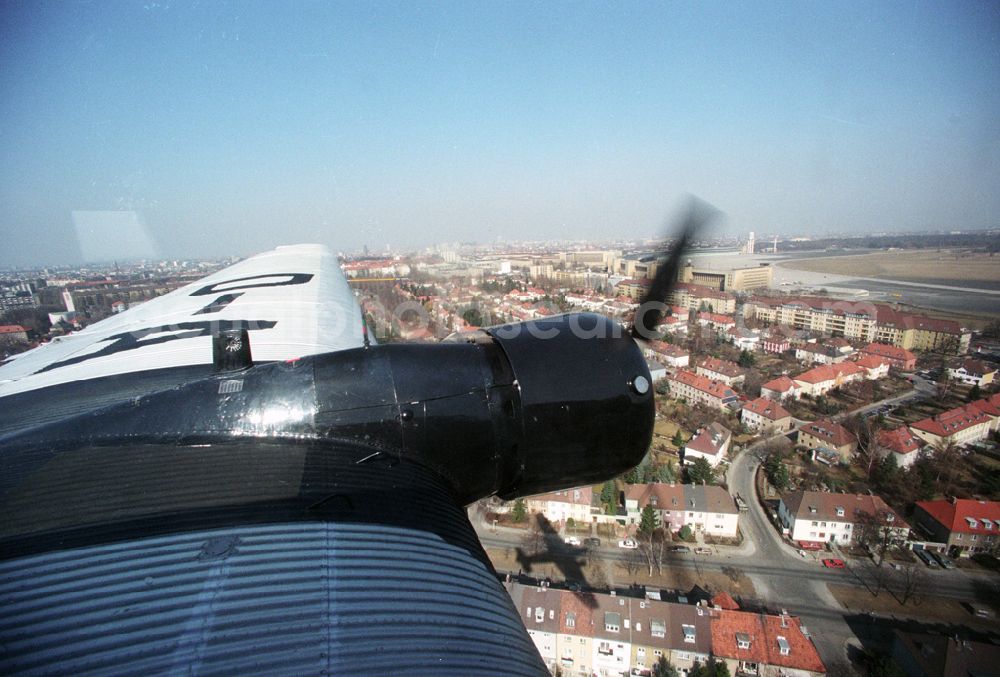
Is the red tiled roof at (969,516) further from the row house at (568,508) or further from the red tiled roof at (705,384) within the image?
the row house at (568,508)

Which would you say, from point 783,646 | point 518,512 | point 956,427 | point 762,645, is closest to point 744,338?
point 956,427

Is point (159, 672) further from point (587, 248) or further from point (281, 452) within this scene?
point (587, 248)

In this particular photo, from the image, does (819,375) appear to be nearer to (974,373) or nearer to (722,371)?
(722,371)

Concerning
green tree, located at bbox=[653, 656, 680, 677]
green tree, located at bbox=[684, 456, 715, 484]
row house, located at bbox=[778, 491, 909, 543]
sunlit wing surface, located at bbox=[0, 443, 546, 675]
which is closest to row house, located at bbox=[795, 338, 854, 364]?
row house, located at bbox=[778, 491, 909, 543]

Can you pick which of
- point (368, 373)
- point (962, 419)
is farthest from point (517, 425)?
point (962, 419)

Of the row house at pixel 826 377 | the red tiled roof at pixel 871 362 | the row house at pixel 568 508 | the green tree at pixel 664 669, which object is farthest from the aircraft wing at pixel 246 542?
the red tiled roof at pixel 871 362

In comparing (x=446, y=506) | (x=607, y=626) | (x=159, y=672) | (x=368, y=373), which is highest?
(x=368, y=373)
